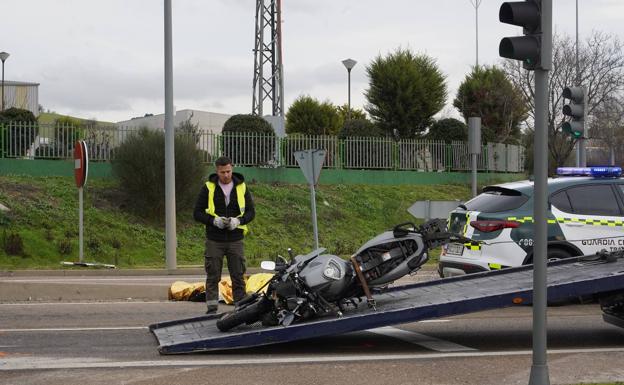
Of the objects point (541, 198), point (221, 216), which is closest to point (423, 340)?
point (221, 216)

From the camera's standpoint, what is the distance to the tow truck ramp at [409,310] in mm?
8320

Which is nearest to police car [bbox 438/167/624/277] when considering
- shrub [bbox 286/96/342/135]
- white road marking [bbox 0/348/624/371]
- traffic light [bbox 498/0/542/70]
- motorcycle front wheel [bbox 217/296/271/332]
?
white road marking [bbox 0/348/624/371]

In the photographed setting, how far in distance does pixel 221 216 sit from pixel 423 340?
262 centimetres

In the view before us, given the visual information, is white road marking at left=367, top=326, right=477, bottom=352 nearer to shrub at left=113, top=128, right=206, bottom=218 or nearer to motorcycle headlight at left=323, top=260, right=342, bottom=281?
motorcycle headlight at left=323, top=260, right=342, bottom=281

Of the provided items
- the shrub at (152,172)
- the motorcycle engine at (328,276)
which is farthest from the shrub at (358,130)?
the motorcycle engine at (328,276)

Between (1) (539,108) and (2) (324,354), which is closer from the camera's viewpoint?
(1) (539,108)

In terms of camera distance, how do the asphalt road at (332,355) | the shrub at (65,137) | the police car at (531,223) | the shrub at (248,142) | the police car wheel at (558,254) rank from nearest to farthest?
1. the asphalt road at (332,355)
2. the police car at (531,223)
3. the police car wheel at (558,254)
4. the shrub at (65,137)
5. the shrub at (248,142)

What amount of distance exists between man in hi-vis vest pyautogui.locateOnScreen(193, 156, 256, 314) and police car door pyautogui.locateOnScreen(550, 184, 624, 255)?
3.94m

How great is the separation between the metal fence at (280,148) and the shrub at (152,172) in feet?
2.99

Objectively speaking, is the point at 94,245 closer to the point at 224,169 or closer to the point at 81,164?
the point at 81,164

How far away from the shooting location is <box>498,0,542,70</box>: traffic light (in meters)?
6.24

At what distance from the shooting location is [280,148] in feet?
99.7

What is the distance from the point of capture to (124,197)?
84.8 ft

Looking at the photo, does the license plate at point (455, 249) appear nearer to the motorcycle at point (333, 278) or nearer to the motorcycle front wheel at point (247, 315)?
the motorcycle at point (333, 278)
